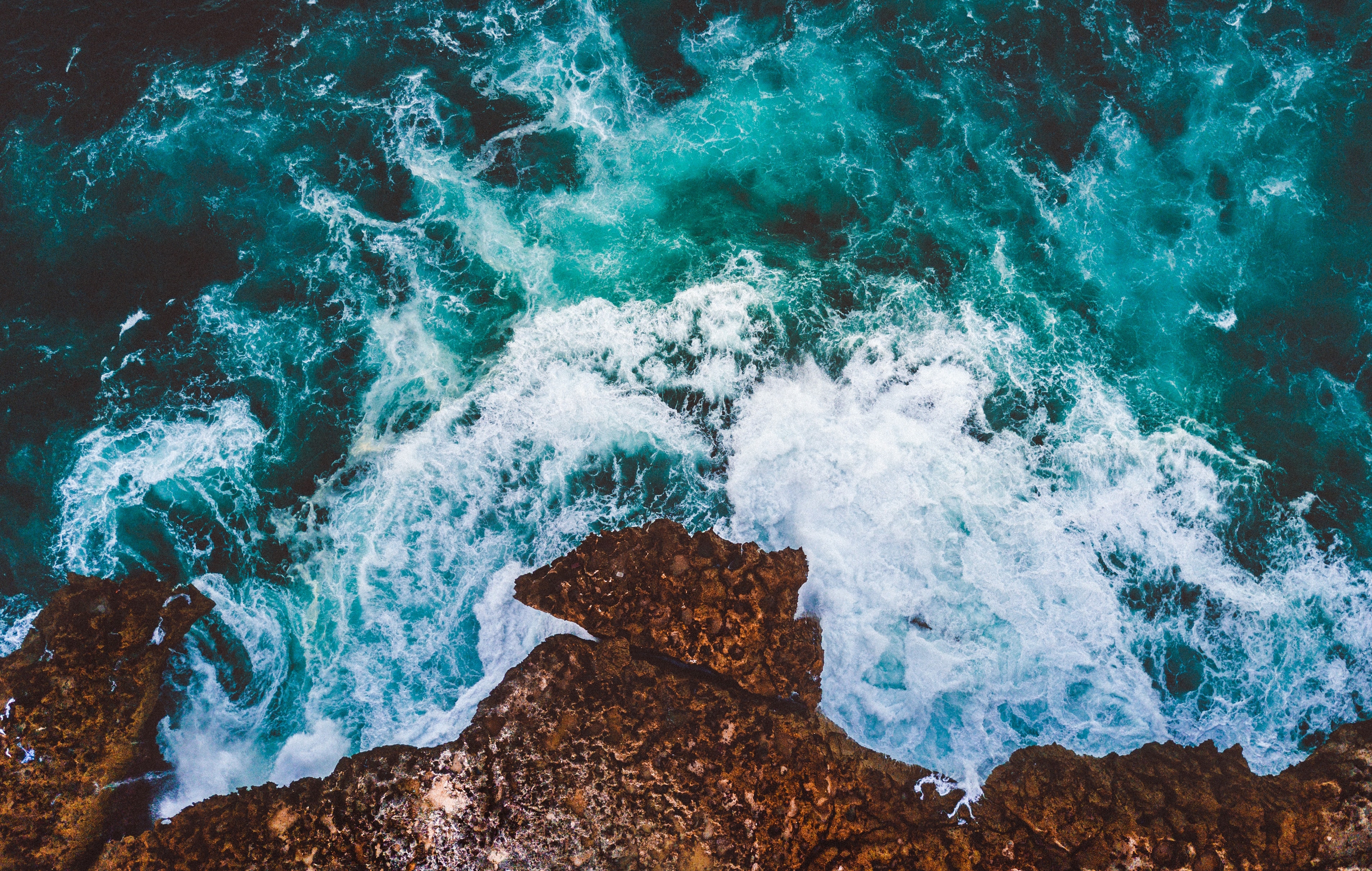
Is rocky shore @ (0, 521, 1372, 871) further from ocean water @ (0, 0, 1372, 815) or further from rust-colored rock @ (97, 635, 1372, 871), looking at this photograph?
ocean water @ (0, 0, 1372, 815)

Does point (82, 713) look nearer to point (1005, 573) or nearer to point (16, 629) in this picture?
point (16, 629)

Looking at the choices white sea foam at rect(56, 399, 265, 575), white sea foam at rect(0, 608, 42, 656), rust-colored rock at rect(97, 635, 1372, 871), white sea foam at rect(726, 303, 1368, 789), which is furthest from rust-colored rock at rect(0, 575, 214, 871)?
white sea foam at rect(726, 303, 1368, 789)

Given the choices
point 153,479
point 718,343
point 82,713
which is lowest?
point 82,713

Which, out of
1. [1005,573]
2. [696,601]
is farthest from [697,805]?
[1005,573]

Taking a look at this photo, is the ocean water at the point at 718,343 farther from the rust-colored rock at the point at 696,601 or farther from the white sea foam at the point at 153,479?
the rust-colored rock at the point at 696,601

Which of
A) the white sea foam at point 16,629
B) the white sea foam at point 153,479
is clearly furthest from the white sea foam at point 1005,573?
the white sea foam at point 16,629

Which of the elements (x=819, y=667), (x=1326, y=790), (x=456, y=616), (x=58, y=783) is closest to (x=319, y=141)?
(x=456, y=616)
